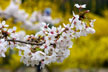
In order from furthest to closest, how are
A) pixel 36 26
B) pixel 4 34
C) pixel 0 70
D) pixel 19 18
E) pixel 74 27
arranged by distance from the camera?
pixel 0 70 → pixel 36 26 → pixel 19 18 → pixel 4 34 → pixel 74 27

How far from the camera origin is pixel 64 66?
5.27 m

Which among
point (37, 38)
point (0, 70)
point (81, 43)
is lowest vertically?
point (0, 70)

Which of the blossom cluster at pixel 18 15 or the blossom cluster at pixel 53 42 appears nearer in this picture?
the blossom cluster at pixel 53 42

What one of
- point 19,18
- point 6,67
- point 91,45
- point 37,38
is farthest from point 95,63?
point 37,38

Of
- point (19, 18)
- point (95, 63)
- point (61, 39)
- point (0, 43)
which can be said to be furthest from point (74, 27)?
point (95, 63)

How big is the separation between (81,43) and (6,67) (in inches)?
87.2

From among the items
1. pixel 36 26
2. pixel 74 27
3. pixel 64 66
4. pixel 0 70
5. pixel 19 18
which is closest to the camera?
pixel 74 27

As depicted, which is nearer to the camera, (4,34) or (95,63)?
(4,34)

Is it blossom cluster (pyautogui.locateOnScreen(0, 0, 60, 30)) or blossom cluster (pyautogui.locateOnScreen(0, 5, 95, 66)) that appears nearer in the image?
blossom cluster (pyautogui.locateOnScreen(0, 5, 95, 66))

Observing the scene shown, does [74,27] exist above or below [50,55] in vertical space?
above

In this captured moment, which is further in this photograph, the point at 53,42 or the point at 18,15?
the point at 18,15

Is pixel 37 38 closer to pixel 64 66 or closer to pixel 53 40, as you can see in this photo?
pixel 53 40

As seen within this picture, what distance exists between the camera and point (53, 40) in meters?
1.41

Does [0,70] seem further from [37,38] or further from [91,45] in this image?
[37,38]
